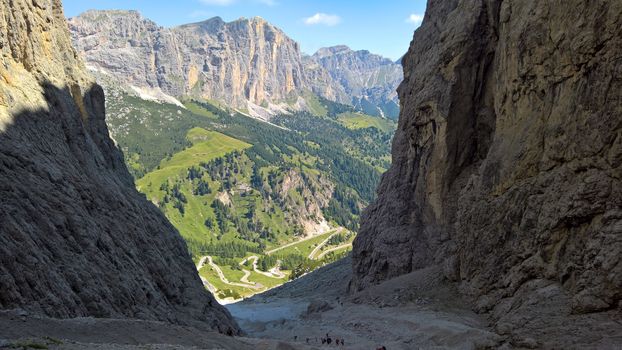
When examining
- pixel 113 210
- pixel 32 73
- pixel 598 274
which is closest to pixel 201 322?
pixel 113 210

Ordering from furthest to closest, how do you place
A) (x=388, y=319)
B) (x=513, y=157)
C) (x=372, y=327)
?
1. (x=388, y=319)
2. (x=372, y=327)
3. (x=513, y=157)

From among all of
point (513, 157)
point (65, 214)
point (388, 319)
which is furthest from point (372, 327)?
point (65, 214)

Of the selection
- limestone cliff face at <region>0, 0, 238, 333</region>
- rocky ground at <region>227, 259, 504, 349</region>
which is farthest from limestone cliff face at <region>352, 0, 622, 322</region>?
limestone cliff face at <region>0, 0, 238, 333</region>

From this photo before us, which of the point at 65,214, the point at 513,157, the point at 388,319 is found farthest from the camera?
the point at 388,319

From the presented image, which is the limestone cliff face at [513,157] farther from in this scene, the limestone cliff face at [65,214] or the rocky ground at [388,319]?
the limestone cliff face at [65,214]

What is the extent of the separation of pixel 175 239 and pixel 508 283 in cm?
4034

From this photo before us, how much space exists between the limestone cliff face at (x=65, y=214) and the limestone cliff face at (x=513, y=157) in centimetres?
3305

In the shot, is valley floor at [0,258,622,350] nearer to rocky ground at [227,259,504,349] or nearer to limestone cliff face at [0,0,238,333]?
rocky ground at [227,259,504,349]

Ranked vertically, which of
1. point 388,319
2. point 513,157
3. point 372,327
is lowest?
point 372,327

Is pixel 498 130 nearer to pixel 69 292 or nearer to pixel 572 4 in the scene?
pixel 572 4

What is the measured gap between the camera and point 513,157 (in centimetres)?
5969

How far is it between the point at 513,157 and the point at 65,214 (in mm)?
44542

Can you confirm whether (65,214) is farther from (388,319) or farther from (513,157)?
(513,157)

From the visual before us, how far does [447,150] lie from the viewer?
82.6 m
